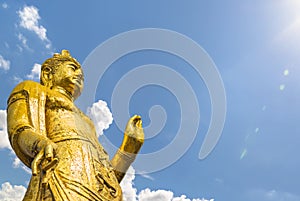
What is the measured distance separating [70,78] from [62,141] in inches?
58.2

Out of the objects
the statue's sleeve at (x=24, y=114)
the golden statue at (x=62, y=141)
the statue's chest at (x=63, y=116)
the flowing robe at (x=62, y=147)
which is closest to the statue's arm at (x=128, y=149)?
the golden statue at (x=62, y=141)

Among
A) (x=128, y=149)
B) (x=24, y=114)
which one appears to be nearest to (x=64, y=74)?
(x=24, y=114)

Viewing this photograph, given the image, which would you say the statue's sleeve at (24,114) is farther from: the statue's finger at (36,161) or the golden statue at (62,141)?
the statue's finger at (36,161)

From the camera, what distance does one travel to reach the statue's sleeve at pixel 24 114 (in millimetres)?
5379

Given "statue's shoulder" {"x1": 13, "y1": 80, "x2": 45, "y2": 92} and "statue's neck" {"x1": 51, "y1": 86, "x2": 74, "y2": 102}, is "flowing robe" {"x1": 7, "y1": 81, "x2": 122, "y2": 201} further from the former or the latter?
"statue's neck" {"x1": 51, "y1": 86, "x2": 74, "y2": 102}

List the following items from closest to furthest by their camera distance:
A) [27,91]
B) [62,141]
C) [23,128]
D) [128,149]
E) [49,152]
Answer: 1. [49,152]
2. [23,128]
3. [62,141]
4. [27,91]
5. [128,149]

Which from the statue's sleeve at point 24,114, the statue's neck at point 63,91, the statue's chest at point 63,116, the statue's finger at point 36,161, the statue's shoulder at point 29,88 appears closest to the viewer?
the statue's finger at point 36,161

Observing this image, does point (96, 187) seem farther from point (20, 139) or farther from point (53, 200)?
point (20, 139)

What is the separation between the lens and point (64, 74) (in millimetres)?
6781

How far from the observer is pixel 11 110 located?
574cm

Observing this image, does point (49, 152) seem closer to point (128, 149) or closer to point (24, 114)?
point (24, 114)

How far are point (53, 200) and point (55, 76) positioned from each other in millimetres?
2543

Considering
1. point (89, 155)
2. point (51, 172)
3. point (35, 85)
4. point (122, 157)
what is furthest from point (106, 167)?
point (35, 85)

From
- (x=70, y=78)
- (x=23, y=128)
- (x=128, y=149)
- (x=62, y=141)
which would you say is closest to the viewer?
(x=23, y=128)
